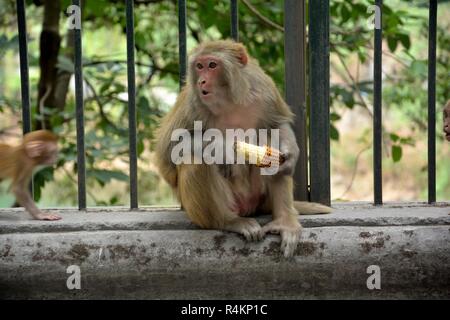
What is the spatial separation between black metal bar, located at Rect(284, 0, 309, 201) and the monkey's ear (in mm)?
1706

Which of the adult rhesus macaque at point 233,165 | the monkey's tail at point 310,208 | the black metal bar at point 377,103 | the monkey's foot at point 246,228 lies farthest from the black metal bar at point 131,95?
the black metal bar at point 377,103

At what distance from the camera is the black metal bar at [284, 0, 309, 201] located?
4.53m

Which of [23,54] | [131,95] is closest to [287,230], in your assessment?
[131,95]

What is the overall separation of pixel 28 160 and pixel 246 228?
→ 1607mm

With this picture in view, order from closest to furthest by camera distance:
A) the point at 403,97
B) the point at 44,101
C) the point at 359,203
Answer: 1. the point at 359,203
2. the point at 44,101
3. the point at 403,97

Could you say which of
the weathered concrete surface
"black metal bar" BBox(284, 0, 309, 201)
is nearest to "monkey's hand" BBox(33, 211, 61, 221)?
the weathered concrete surface

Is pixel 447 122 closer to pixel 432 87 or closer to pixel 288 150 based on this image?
pixel 432 87

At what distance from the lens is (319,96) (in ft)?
14.8

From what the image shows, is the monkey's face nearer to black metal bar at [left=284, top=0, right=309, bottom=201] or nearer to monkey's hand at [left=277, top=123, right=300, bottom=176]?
monkey's hand at [left=277, top=123, right=300, bottom=176]

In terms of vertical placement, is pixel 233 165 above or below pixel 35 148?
below

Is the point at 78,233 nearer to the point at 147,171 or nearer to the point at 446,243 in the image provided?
the point at 446,243

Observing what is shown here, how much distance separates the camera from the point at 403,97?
8.16m

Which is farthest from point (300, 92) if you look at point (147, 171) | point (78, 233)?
point (147, 171)
